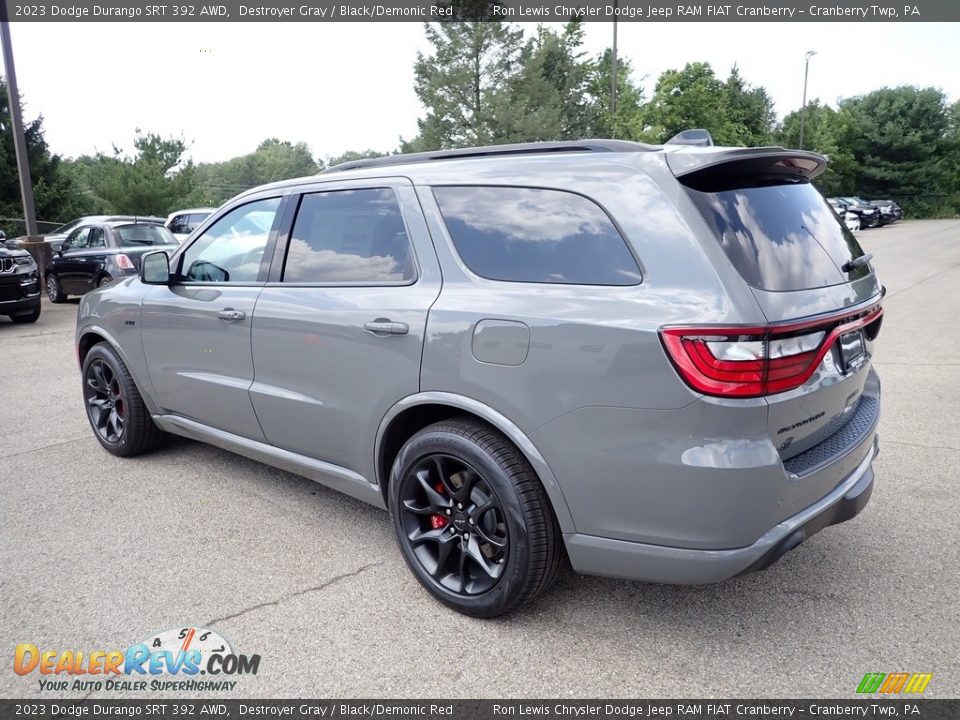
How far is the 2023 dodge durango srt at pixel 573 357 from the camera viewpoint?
2.27 m

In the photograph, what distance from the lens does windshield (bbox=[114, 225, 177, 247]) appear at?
1262 cm

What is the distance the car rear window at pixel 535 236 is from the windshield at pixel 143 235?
37.2ft

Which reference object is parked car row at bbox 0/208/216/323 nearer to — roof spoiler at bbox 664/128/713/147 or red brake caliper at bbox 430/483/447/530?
red brake caliper at bbox 430/483/447/530

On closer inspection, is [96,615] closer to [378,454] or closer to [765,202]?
[378,454]

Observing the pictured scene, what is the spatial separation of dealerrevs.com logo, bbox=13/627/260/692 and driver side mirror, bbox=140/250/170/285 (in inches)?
82.6

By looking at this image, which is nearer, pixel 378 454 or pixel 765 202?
pixel 765 202

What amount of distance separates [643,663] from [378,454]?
1348 mm

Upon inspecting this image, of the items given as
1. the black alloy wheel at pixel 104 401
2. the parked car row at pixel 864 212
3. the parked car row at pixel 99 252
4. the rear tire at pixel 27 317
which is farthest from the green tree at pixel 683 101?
the black alloy wheel at pixel 104 401

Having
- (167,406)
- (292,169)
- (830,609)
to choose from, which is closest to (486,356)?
(830,609)

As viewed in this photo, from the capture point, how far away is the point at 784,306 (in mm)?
2305

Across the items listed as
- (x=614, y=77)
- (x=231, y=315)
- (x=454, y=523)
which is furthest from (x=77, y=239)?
(x=614, y=77)

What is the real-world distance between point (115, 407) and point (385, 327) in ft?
8.99

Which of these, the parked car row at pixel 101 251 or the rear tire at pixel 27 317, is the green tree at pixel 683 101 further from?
the rear tire at pixel 27 317

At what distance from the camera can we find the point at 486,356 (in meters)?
2.65
